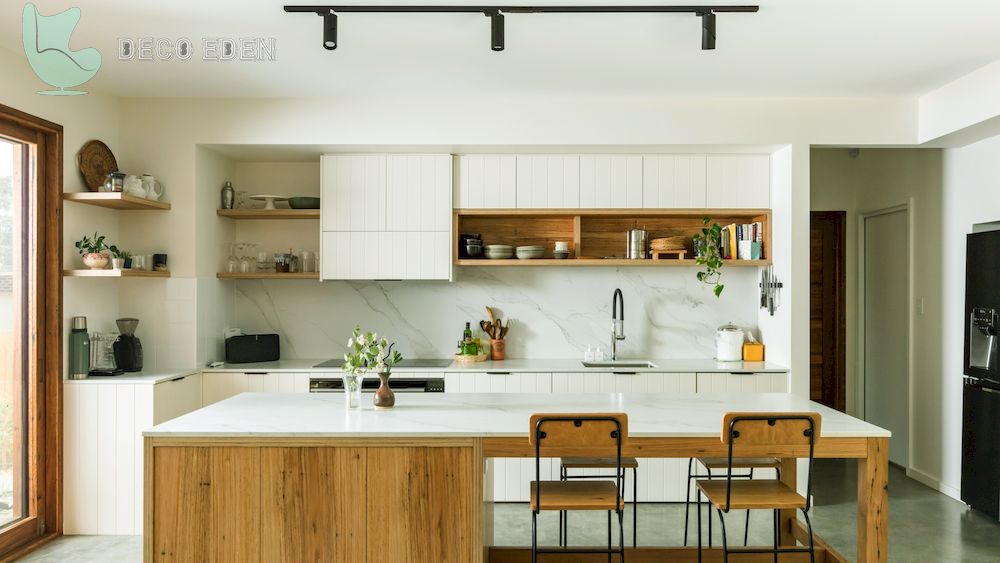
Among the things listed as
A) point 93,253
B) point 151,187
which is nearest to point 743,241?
point 151,187

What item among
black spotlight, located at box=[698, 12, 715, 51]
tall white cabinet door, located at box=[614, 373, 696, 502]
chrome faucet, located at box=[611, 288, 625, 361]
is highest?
black spotlight, located at box=[698, 12, 715, 51]

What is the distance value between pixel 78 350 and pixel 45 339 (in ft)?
0.55

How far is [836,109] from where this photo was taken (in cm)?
454

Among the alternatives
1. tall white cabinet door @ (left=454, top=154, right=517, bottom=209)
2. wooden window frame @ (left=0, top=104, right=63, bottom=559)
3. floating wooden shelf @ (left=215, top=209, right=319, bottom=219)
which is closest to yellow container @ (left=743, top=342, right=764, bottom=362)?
tall white cabinet door @ (left=454, top=154, right=517, bottom=209)

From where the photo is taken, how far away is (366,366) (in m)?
3.10

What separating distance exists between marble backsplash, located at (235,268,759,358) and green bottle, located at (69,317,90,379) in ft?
4.18

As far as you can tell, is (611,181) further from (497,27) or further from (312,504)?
(312,504)

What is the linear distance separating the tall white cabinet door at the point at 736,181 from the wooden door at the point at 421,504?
288 cm

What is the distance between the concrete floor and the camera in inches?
147

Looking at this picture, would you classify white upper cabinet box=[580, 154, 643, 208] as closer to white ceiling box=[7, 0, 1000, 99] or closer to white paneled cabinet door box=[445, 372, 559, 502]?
white ceiling box=[7, 0, 1000, 99]

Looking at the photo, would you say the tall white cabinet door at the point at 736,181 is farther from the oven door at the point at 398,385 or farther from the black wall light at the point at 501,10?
the oven door at the point at 398,385

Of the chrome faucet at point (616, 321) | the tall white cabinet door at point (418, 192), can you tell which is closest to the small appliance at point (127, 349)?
the tall white cabinet door at point (418, 192)

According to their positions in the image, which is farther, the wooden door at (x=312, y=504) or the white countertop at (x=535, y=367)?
the white countertop at (x=535, y=367)

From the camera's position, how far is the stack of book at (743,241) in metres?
4.87
